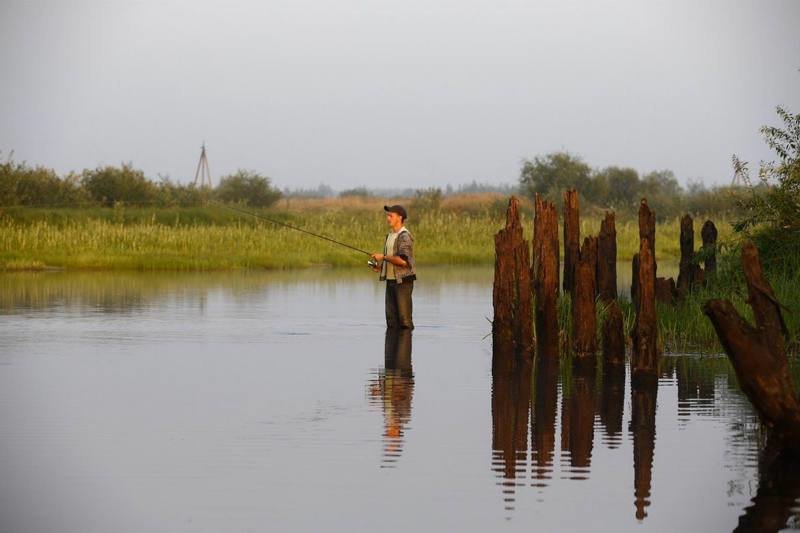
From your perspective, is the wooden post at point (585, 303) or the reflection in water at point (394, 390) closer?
the reflection in water at point (394, 390)

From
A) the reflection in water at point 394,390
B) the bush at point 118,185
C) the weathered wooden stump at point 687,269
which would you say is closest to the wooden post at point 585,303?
the reflection in water at point 394,390

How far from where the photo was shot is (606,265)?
18.8 meters

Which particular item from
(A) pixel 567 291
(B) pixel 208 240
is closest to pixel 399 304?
(A) pixel 567 291

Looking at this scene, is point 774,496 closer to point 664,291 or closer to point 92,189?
point 664,291

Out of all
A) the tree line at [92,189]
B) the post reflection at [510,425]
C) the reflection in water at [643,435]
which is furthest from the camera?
the tree line at [92,189]

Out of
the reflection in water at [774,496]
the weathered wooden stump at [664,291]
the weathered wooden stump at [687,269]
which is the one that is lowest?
the reflection in water at [774,496]

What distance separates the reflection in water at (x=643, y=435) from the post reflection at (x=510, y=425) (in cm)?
78

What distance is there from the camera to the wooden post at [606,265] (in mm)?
18766

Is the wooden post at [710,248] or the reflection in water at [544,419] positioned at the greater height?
the wooden post at [710,248]

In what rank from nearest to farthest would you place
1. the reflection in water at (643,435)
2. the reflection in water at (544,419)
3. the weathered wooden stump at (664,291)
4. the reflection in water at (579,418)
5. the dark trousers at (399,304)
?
the reflection in water at (643,435)
the reflection in water at (544,419)
the reflection in water at (579,418)
the weathered wooden stump at (664,291)
the dark trousers at (399,304)

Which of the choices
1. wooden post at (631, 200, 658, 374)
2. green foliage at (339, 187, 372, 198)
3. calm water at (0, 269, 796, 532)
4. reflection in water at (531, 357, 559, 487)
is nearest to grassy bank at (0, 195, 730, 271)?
calm water at (0, 269, 796, 532)

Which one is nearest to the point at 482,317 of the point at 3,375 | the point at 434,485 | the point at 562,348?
the point at 562,348

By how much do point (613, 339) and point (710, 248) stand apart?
4.80 meters

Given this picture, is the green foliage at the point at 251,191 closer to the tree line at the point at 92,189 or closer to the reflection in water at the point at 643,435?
the tree line at the point at 92,189
